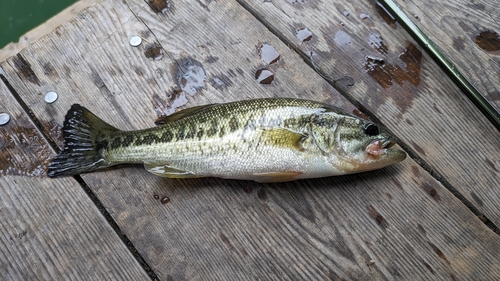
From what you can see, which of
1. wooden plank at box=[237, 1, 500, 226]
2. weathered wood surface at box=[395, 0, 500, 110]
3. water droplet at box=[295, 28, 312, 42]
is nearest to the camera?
wooden plank at box=[237, 1, 500, 226]

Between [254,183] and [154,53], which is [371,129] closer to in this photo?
[254,183]

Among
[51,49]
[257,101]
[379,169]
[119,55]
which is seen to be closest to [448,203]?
[379,169]

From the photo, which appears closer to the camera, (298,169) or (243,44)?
(298,169)

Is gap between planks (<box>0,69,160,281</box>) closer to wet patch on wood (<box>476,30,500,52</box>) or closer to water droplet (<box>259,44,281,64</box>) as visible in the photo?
water droplet (<box>259,44,281,64</box>)

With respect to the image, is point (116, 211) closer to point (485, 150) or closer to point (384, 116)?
point (384, 116)

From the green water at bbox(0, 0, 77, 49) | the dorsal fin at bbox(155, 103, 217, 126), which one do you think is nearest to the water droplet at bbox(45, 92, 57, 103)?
the dorsal fin at bbox(155, 103, 217, 126)

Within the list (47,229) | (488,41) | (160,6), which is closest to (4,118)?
(47,229)
